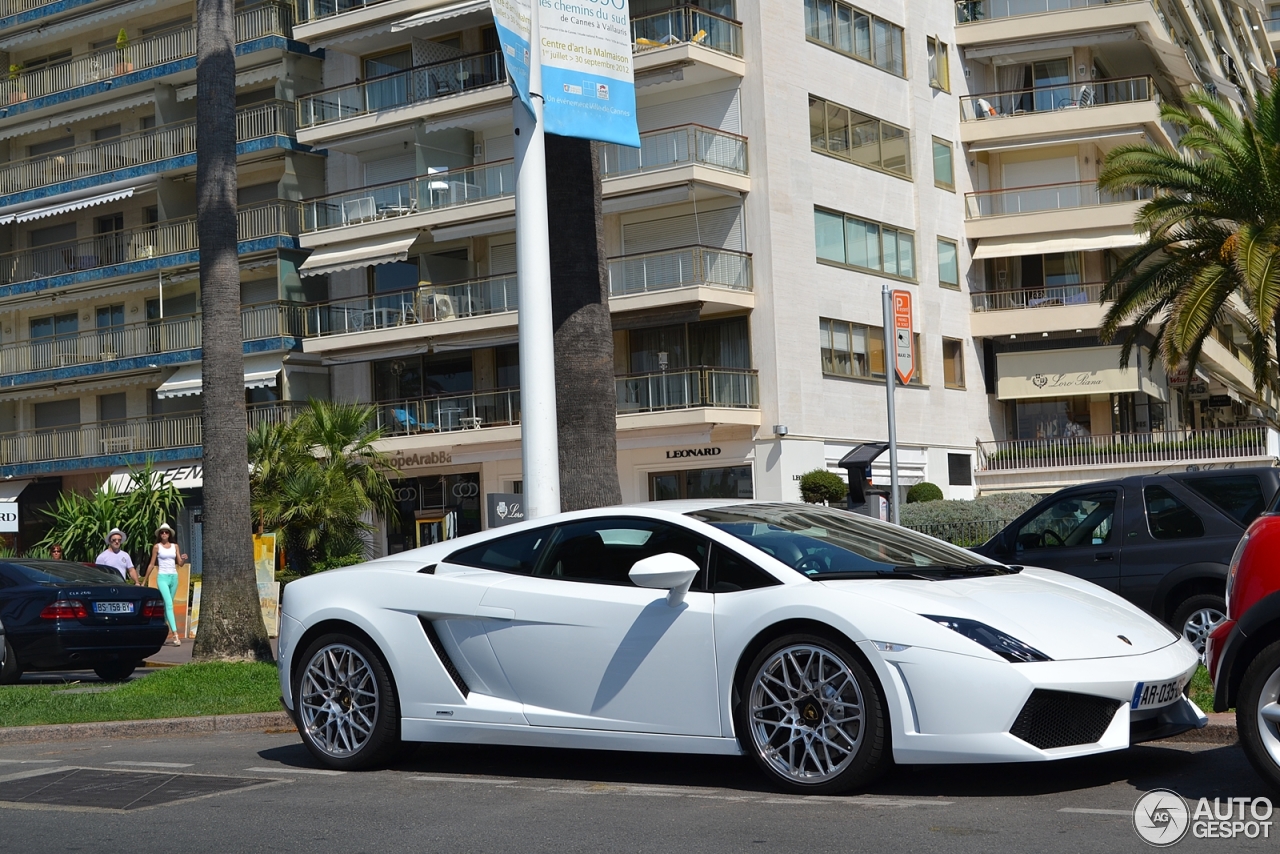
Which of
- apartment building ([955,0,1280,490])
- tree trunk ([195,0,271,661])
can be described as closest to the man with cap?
tree trunk ([195,0,271,661])

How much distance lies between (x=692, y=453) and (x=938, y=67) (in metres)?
15.4

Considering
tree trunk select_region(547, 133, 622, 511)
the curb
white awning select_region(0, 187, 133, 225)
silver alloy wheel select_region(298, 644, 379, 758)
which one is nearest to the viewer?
silver alloy wheel select_region(298, 644, 379, 758)

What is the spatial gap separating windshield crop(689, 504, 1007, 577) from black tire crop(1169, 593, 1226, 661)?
407cm

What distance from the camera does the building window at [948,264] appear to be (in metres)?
42.8

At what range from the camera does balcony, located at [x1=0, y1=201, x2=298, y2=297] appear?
4169 cm

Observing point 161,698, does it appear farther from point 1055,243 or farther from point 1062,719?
point 1055,243

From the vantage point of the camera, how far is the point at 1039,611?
21.6ft

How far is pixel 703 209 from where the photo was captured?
36188 millimetres

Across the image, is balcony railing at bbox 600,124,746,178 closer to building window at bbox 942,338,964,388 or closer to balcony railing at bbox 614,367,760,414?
balcony railing at bbox 614,367,760,414

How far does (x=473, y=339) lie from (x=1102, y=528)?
2737 cm

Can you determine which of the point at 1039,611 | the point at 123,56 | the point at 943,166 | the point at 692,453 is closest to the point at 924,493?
the point at 692,453

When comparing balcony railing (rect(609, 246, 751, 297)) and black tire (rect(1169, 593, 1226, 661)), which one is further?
balcony railing (rect(609, 246, 751, 297))

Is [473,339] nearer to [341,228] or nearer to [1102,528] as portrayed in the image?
[341,228]

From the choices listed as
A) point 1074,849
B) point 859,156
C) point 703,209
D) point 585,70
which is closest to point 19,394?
point 703,209
